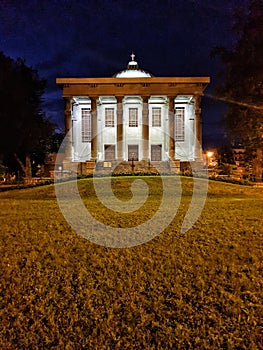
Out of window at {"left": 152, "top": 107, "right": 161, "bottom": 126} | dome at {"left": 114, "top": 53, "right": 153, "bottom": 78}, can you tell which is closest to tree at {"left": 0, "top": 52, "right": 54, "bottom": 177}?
dome at {"left": 114, "top": 53, "right": 153, "bottom": 78}

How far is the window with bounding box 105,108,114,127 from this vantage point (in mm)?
40369

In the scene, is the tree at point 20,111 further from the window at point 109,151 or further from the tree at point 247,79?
the tree at point 247,79

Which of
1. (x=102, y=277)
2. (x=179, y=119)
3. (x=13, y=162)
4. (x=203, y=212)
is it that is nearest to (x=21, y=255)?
(x=102, y=277)

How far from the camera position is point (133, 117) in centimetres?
4019

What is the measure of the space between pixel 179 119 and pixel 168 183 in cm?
2155

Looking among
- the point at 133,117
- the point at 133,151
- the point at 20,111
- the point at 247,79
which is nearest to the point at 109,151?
the point at 133,151

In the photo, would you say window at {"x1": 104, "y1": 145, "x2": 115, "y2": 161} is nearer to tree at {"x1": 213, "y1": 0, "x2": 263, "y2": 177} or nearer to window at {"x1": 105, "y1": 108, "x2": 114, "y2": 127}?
window at {"x1": 105, "y1": 108, "x2": 114, "y2": 127}

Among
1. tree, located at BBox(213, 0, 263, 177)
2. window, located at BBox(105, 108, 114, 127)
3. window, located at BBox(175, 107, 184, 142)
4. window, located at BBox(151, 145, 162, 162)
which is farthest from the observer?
window, located at BBox(151, 145, 162, 162)

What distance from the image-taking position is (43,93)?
4172cm

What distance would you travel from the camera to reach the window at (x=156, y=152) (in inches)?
1608

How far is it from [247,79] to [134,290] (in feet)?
49.4

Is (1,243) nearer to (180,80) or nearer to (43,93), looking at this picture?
(180,80)

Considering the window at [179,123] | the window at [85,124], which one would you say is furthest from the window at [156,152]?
the window at [85,124]

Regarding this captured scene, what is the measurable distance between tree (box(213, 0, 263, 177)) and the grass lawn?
1043 centimetres
